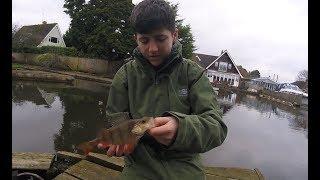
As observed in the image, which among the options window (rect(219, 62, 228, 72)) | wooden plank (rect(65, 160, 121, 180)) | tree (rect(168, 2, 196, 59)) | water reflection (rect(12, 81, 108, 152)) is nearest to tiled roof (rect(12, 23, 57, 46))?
tree (rect(168, 2, 196, 59))

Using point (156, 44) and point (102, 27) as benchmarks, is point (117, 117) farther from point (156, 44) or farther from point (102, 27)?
point (102, 27)

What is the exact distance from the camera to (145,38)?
7.36ft

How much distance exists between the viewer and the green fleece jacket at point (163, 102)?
7.21ft

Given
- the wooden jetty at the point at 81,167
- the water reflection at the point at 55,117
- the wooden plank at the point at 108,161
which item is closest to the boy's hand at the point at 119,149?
the wooden jetty at the point at 81,167

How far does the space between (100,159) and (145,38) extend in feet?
11.8

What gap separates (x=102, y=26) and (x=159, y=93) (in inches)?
1420

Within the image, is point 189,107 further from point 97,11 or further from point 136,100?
point 97,11

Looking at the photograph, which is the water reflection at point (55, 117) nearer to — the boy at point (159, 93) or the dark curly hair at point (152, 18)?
the boy at point (159, 93)

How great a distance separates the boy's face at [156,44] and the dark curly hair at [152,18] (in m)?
0.03

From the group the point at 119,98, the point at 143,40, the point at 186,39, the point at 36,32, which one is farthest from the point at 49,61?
the point at 143,40
